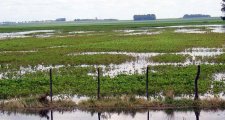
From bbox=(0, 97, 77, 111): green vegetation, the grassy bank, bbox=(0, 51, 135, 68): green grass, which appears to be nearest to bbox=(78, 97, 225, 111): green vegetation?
the grassy bank

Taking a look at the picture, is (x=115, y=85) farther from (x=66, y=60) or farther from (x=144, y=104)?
(x=66, y=60)

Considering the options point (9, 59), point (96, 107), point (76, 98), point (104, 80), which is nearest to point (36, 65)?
point (9, 59)

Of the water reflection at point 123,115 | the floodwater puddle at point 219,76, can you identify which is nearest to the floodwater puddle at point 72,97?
the water reflection at point 123,115

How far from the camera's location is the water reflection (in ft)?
57.0

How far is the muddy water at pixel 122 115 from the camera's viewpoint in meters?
17.4

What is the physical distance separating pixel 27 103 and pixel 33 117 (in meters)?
1.58

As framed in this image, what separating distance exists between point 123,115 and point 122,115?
5 cm

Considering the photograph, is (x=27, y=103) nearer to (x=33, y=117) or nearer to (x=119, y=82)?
(x=33, y=117)

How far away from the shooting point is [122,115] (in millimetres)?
18078

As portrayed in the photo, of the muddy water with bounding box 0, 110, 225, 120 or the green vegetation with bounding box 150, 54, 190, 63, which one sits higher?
the green vegetation with bounding box 150, 54, 190, 63

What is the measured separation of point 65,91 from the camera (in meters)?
23.1

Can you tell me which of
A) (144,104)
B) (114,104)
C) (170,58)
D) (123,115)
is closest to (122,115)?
(123,115)

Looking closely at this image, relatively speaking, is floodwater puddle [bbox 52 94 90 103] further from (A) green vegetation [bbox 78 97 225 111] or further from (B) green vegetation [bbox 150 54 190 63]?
(B) green vegetation [bbox 150 54 190 63]

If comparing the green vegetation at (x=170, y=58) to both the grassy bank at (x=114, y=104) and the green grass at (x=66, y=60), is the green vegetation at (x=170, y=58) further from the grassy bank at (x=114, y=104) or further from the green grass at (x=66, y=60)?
the grassy bank at (x=114, y=104)
